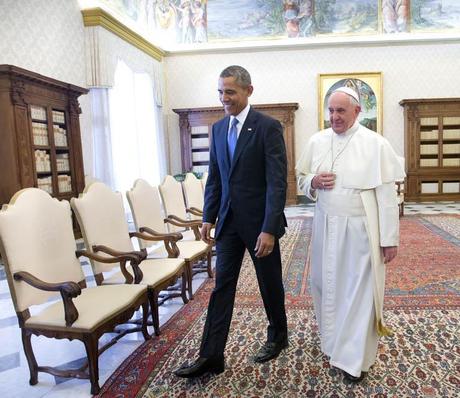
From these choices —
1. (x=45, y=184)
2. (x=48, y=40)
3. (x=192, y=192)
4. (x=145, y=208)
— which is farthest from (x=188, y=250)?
(x=48, y=40)

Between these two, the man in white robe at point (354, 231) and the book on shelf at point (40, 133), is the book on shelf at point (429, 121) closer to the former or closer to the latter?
the book on shelf at point (40, 133)

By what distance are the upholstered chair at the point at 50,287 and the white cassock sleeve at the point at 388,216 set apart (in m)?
1.70

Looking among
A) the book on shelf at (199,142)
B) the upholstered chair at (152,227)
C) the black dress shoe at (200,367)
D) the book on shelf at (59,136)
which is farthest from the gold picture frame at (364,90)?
the black dress shoe at (200,367)

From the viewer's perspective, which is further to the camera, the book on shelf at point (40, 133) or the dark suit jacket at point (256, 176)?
the book on shelf at point (40, 133)

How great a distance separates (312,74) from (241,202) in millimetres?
10661

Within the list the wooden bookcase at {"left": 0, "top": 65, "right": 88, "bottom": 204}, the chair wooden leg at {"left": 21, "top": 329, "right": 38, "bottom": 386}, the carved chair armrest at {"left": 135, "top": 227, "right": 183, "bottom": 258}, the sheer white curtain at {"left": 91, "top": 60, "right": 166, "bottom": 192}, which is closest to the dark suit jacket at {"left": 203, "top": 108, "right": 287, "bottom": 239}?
the chair wooden leg at {"left": 21, "top": 329, "right": 38, "bottom": 386}

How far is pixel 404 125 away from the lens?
12.2 metres

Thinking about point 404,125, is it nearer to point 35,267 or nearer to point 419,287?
point 419,287

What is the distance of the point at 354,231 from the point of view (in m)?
2.62

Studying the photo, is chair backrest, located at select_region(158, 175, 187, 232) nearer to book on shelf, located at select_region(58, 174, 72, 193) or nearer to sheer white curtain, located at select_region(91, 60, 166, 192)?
book on shelf, located at select_region(58, 174, 72, 193)

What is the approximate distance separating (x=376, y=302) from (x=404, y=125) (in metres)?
10.8

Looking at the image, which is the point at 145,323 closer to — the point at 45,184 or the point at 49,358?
the point at 49,358

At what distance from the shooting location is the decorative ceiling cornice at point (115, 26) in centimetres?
839

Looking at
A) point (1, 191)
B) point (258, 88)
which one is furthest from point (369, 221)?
point (258, 88)
